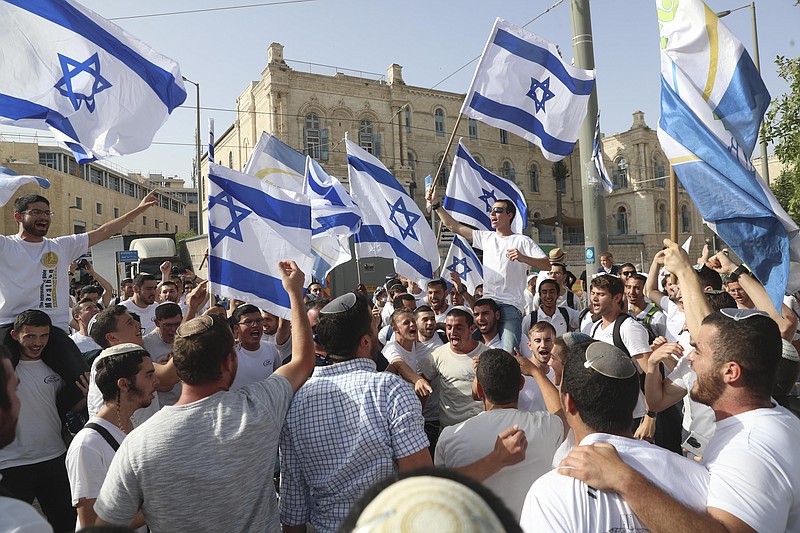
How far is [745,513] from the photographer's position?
5.88 ft

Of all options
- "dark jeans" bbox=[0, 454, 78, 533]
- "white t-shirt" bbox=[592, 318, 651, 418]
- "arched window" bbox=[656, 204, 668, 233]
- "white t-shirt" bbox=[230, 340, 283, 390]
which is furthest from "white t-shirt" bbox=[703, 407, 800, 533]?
"arched window" bbox=[656, 204, 668, 233]

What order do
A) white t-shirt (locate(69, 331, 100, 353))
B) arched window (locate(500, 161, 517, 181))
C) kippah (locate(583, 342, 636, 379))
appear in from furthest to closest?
arched window (locate(500, 161, 517, 181)) → white t-shirt (locate(69, 331, 100, 353)) → kippah (locate(583, 342, 636, 379))

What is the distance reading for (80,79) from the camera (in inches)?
191

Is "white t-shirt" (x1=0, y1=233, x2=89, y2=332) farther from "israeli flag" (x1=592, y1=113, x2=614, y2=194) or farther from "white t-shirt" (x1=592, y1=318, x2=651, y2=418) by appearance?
"israeli flag" (x1=592, y1=113, x2=614, y2=194)

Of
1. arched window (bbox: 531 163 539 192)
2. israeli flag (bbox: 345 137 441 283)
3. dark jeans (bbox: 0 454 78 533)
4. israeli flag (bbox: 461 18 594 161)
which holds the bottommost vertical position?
dark jeans (bbox: 0 454 78 533)

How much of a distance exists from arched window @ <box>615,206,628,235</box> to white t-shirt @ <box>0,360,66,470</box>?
5597 cm

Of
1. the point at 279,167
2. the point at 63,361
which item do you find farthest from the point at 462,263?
the point at 63,361

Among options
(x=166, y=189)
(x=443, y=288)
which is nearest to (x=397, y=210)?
(x=443, y=288)

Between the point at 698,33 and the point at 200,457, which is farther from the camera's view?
the point at 698,33

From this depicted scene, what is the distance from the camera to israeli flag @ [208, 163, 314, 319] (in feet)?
15.7

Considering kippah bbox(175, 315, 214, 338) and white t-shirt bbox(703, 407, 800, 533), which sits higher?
kippah bbox(175, 315, 214, 338)

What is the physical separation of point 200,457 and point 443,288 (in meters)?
5.69

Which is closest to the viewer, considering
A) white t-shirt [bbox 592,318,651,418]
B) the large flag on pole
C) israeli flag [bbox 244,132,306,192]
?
the large flag on pole

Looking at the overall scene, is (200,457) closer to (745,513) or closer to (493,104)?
(745,513)
